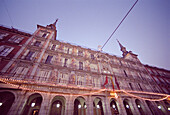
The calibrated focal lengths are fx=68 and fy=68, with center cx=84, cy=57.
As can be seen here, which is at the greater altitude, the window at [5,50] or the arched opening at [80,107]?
the window at [5,50]

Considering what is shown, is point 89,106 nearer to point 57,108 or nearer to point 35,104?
point 57,108

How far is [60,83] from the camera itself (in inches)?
401

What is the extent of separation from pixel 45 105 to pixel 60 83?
9.78ft

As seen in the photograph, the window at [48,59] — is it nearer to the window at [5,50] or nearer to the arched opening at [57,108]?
the window at [5,50]

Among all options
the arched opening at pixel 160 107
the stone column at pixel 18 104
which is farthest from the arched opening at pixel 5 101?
the arched opening at pixel 160 107

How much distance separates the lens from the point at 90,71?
1319 centimetres

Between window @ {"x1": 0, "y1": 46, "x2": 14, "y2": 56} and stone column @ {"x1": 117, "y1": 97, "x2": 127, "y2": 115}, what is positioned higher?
window @ {"x1": 0, "y1": 46, "x2": 14, "y2": 56}

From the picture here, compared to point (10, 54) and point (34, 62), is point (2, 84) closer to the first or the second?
point (34, 62)

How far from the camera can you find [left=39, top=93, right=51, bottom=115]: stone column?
7500 millimetres

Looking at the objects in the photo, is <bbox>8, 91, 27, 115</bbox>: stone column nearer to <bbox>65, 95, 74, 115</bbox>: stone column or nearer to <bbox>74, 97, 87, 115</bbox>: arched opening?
<bbox>65, 95, 74, 115</bbox>: stone column

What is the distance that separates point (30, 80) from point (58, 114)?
6126 millimetres

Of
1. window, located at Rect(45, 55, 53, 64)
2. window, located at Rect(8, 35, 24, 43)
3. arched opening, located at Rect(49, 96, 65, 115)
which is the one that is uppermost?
window, located at Rect(8, 35, 24, 43)

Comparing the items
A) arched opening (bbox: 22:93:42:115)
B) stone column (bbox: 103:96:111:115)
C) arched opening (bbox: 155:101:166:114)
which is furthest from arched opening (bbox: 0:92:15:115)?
arched opening (bbox: 155:101:166:114)

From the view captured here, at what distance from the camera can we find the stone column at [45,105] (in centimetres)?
750
